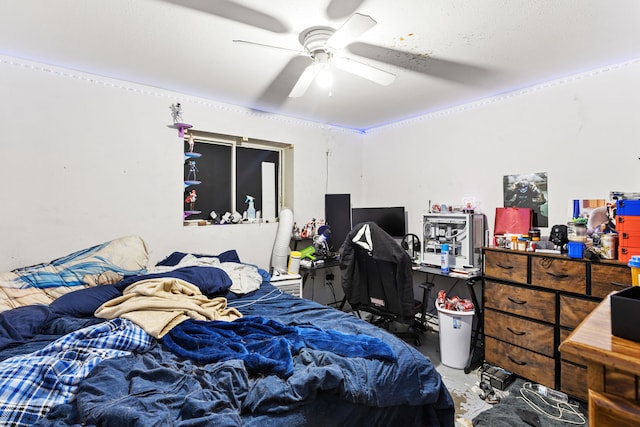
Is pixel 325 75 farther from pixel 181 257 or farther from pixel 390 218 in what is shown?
pixel 390 218

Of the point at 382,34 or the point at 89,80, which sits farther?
the point at 89,80

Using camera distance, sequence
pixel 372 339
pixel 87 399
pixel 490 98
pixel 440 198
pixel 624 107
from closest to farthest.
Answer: pixel 87 399
pixel 372 339
pixel 624 107
pixel 490 98
pixel 440 198

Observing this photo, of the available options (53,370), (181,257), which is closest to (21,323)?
(53,370)

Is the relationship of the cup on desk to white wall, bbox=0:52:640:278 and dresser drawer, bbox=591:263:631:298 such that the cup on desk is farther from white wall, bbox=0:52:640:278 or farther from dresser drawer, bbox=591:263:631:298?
dresser drawer, bbox=591:263:631:298

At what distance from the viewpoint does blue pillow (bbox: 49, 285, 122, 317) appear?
1.82 metres

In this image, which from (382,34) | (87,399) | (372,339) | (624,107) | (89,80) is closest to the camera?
(87,399)

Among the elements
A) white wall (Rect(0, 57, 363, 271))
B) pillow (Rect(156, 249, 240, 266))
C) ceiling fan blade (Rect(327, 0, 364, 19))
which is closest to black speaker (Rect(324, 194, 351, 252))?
white wall (Rect(0, 57, 363, 271))

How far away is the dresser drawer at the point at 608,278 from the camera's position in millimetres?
1924

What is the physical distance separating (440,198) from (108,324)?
3198 mm

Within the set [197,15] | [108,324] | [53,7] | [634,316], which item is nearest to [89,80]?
[53,7]

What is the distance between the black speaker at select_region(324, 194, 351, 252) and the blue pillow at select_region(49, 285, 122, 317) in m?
2.54

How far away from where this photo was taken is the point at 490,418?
6.48 feet

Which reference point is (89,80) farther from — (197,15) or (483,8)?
(483,8)

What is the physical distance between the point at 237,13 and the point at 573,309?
2844 mm
